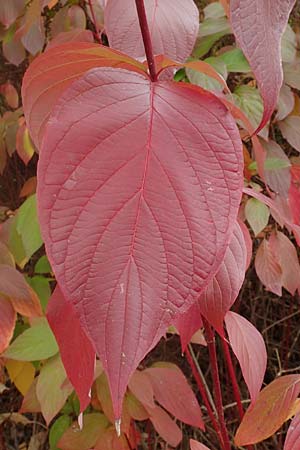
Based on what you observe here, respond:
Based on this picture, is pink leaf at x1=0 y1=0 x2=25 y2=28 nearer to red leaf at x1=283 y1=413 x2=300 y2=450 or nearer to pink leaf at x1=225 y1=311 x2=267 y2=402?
pink leaf at x1=225 y1=311 x2=267 y2=402

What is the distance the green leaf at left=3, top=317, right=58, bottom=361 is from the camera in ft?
2.93

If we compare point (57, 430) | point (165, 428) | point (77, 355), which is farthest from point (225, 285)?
point (57, 430)

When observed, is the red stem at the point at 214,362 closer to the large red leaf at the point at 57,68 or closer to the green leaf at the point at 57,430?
the large red leaf at the point at 57,68

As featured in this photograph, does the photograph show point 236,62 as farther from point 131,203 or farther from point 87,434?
point 131,203

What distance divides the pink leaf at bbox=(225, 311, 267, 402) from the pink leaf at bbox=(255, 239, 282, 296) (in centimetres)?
37

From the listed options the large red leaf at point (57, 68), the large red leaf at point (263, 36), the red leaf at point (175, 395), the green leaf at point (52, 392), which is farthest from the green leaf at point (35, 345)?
the large red leaf at point (263, 36)

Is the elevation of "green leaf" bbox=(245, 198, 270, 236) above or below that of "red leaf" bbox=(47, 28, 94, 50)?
below

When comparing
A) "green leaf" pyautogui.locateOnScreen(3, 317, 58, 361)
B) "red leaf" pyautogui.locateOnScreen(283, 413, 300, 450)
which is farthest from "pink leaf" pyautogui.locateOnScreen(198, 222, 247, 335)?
"green leaf" pyautogui.locateOnScreen(3, 317, 58, 361)

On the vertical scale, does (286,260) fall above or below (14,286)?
below

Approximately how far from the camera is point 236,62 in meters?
1.00

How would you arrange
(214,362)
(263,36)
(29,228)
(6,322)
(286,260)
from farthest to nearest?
(286,260), (29,228), (6,322), (214,362), (263,36)

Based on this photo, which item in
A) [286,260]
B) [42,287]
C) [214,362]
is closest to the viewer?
[214,362]

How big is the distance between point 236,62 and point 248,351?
550 millimetres

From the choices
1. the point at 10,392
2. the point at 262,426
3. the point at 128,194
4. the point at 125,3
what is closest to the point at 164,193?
the point at 128,194
